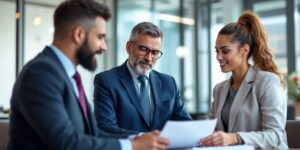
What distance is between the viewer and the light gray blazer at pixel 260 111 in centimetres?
203

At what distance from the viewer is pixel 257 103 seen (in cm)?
218

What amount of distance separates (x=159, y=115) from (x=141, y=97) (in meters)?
0.14

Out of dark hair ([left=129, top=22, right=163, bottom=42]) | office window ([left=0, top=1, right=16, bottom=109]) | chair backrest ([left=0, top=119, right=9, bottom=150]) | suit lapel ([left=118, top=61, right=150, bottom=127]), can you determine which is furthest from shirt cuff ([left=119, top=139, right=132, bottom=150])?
office window ([left=0, top=1, right=16, bottom=109])

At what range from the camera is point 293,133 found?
2.51m

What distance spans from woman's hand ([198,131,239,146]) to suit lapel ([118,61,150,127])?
508mm

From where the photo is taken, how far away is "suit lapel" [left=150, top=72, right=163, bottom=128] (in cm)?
228

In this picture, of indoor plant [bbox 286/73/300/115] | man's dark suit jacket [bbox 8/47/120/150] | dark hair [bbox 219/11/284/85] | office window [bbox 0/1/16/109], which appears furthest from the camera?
office window [bbox 0/1/16/109]

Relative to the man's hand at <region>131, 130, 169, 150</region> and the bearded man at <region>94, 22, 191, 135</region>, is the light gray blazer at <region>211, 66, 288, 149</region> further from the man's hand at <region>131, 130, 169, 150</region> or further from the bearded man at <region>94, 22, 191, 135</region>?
the man's hand at <region>131, 130, 169, 150</region>

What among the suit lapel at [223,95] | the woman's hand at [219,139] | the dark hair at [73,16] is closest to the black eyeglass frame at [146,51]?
the suit lapel at [223,95]

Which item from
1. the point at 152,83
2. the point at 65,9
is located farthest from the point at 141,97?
the point at 65,9

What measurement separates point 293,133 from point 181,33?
6.49 metres

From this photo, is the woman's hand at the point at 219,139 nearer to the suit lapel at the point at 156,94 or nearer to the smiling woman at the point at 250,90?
the smiling woman at the point at 250,90

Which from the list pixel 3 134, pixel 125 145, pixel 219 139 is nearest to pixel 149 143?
pixel 125 145

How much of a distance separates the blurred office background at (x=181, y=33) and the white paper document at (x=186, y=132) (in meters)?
5.87
